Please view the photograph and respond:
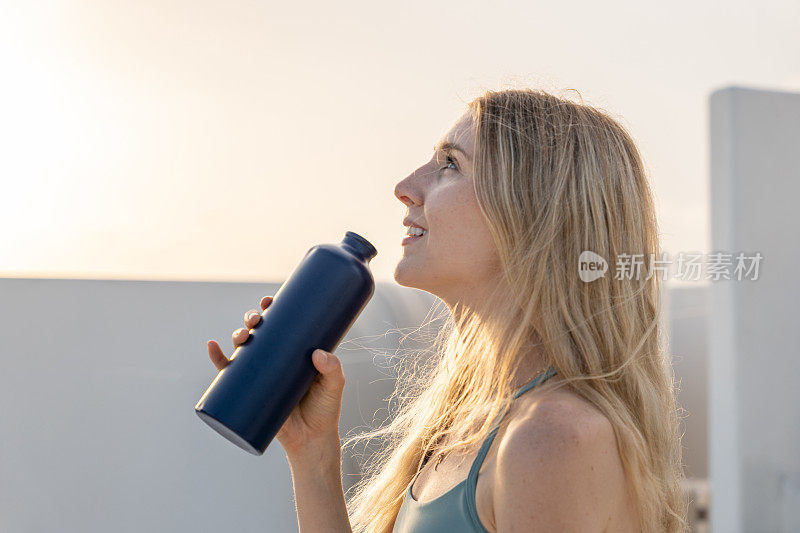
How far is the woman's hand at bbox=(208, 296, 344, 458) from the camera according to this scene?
3.90ft

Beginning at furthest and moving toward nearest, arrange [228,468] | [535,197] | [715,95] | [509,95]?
1. [715,95]
2. [228,468]
3. [509,95]
4. [535,197]

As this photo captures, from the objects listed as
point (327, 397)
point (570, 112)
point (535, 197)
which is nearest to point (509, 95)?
point (570, 112)

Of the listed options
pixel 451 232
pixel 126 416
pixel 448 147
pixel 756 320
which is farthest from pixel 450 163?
pixel 756 320

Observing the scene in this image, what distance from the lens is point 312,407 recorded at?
4.32 ft

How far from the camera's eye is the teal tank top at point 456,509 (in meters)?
1.01

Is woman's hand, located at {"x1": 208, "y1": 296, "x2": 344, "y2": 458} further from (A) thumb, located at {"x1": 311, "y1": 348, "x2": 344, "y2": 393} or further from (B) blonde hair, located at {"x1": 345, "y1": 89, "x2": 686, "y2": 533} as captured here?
(B) blonde hair, located at {"x1": 345, "y1": 89, "x2": 686, "y2": 533}

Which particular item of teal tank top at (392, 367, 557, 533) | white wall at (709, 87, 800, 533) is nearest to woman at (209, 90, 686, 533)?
teal tank top at (392, 367, 557, 533)

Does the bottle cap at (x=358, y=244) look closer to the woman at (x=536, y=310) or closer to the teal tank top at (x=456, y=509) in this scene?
the woman at (x=536, y=310)

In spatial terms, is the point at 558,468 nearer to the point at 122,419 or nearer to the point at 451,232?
the point at 451,232

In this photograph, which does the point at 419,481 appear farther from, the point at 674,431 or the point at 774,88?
the point at 774,88

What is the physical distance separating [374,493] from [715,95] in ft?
7.64

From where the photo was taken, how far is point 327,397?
1280 millimetres

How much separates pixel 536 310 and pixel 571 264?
0.28 feet

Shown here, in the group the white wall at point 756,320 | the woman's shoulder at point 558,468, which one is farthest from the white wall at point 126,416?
the white wall at point 756,320
